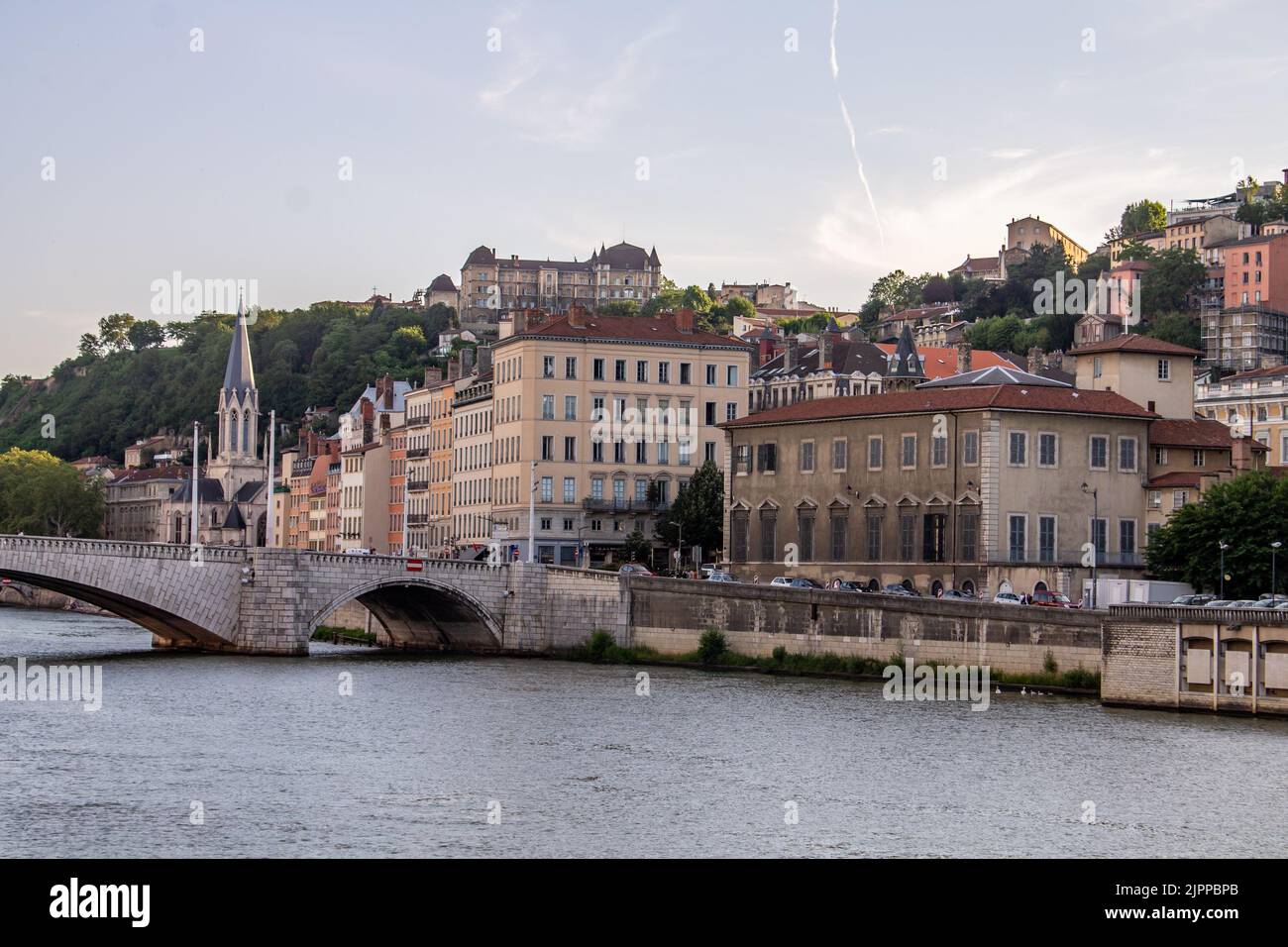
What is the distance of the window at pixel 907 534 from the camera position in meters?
74.2

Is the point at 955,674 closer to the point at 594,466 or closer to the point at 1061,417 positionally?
the point at 1061,417

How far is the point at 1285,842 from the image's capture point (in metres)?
34.5

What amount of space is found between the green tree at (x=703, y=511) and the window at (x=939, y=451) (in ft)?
57.1

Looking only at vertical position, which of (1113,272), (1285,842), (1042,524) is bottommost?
(1285,842)

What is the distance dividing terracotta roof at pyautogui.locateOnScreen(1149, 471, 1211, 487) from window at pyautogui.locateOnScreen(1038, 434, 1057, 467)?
4.03 m

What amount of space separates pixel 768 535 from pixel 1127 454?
14.4 meters

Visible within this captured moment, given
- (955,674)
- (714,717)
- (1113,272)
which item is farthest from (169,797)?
(1113,272)

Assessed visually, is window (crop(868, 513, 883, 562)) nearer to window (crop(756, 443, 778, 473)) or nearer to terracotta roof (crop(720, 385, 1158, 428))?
terracotta roof (crop(720, 385, 1158, 428))

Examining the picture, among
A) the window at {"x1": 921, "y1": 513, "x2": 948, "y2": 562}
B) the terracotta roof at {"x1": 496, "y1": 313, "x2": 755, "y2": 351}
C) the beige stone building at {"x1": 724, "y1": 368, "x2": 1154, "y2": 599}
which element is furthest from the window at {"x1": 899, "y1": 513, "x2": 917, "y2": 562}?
the terracotta roof at {"x1": 496, "y1": 313, "x2": 755, "y2": 351}

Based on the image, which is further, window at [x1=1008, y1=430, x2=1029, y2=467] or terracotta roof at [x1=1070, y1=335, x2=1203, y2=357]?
terracotta roof at [x1=1070, y1=335, x2=1203, y2=357]

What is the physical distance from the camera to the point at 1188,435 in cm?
7594

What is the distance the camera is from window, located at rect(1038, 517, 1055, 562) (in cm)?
7156

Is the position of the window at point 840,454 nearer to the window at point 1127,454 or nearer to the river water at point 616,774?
the window at point 1127,454

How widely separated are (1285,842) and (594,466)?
6559 centimetres
